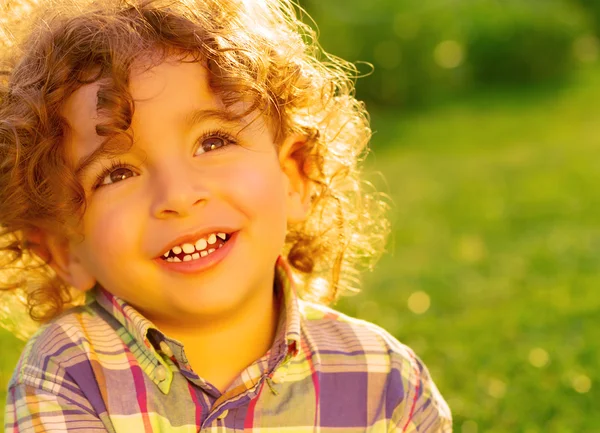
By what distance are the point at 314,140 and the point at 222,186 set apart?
1.97ft

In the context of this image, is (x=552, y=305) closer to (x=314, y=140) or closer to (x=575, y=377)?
(x=575, y=377)

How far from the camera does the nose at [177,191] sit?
228 centimetres

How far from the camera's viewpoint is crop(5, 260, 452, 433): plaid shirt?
7.88ft

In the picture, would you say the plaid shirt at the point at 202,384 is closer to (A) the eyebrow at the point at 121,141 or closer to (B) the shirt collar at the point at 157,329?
(B) the shirt collar at the point at 157,329

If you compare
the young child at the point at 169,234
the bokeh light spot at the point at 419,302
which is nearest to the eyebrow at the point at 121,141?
the young child at the point at 169,234

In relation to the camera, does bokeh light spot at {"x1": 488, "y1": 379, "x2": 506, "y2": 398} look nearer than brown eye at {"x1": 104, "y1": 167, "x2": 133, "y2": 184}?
No

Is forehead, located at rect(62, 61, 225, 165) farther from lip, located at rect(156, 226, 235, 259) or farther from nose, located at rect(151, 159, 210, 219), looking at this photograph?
lip, located at rect(156, 226, 235, 259)

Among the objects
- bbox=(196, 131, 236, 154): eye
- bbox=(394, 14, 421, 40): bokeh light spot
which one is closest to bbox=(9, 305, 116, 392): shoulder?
bbox=(196, 131, 236, 154): eye

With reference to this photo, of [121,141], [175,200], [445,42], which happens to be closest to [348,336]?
[175,200]

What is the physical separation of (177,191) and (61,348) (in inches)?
20.0

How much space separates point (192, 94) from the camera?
7.80ft

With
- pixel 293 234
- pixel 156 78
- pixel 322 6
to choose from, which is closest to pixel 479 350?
pixel 293 234

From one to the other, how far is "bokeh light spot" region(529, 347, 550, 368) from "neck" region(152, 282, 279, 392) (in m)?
1.61

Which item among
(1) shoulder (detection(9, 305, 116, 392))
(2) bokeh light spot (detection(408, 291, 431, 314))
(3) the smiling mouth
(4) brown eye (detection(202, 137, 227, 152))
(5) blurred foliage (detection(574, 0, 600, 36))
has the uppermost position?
(5) blurred foliage (detection(574, 0, 600, 36))
